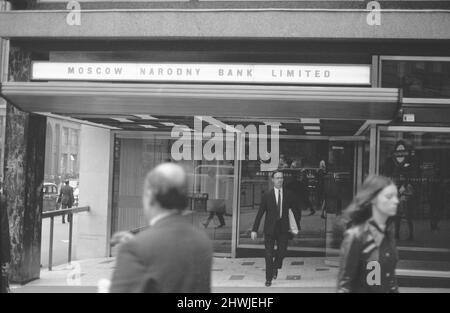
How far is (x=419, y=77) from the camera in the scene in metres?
8.85

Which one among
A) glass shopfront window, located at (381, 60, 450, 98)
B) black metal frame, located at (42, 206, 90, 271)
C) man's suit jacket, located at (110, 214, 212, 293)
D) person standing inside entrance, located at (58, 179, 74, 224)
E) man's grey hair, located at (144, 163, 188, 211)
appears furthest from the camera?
person standing inside entrance, located at (58, 179, 74, 224)

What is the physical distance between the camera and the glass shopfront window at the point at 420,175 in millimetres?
9117

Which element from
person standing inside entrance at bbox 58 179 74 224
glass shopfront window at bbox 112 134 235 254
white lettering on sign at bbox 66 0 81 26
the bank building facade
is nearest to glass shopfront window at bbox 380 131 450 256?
the bank building facade

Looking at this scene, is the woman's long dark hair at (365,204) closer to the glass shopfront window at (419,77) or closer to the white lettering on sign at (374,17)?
the white lettering on sign at (374,17)

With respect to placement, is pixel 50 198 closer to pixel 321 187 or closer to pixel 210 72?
pixel 321 187

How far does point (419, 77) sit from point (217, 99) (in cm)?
305

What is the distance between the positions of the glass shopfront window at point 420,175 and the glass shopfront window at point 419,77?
24.8 inches

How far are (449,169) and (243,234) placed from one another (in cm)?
447

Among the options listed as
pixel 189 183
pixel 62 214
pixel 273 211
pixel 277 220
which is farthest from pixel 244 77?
pixel 62 214

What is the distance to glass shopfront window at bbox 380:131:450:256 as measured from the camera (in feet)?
29.9

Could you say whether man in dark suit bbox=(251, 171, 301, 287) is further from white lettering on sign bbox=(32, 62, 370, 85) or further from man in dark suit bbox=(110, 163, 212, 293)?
man in dark suit bbox=(110, 163, 212, 293)

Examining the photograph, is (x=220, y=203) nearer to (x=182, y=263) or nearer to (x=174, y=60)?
(x=174, y=60)
